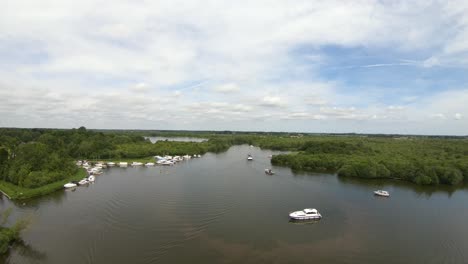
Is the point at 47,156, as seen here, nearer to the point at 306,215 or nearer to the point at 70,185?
the point at 70,185

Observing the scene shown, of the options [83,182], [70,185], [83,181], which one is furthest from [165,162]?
[70,185]

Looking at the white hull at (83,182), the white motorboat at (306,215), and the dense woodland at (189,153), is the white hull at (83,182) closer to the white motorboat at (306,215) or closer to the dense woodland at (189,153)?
the dense woodland at (189,153)

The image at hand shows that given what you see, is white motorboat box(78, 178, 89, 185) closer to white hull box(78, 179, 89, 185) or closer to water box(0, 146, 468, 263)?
white hull box(78, 179, 89, 185)

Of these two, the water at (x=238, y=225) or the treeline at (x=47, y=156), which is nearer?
the water at (x=238, y=225)

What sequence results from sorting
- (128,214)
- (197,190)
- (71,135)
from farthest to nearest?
(71,135), (197,190), (128,214)

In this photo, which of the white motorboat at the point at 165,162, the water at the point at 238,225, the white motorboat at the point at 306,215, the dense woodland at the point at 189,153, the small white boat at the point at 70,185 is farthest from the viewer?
the white motorboat at the point at 165,162

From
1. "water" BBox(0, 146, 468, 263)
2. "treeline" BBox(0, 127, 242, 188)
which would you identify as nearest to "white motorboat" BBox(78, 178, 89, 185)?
"water" BBox(0, 146, 468, 263)

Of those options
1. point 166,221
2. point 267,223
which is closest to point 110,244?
point 166,221

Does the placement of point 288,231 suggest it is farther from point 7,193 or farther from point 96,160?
point 96,160

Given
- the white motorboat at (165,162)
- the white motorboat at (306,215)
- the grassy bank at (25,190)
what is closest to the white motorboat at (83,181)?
the grassy bank at (25,190)
